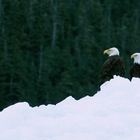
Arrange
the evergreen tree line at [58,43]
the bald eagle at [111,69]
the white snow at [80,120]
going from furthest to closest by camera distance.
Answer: the evergreen tree line at [58,43]
the bald eagle at [111,69]
the white snow at [80,120]

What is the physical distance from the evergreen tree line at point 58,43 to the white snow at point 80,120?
4406cm

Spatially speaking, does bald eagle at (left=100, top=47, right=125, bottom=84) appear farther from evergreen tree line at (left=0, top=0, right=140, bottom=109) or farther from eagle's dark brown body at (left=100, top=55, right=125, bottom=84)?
evergreen tree line at (left=0, top=0, right=140, bottom=109)

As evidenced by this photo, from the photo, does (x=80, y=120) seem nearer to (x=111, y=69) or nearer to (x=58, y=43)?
(x=111, y=69)

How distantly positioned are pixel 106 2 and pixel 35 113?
66318 mm

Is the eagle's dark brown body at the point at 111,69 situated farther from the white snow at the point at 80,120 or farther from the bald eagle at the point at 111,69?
the white snow at the point at 80,120

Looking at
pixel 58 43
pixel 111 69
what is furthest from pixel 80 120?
pixel 58 43

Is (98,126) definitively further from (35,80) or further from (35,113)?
(35,80)

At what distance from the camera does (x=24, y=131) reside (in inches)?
194

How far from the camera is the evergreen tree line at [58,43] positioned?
5472 cm

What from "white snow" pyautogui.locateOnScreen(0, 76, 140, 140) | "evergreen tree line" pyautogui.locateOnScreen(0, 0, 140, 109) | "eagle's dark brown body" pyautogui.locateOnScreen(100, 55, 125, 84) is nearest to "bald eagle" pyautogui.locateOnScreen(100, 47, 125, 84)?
"eagle's dark brown body" pyautogui.locateOnScreen(100, 55, 125, 84)

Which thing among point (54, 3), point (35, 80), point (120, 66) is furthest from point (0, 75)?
point (120, 66)

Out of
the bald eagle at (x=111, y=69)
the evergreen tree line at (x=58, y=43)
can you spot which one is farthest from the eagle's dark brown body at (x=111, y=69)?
the evergreen tree line at (x=58, y=43)

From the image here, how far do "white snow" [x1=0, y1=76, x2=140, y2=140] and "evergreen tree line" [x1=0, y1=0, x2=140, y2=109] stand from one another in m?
44.1

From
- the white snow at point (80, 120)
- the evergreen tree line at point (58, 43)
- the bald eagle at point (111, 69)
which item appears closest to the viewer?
the white snow at point (80, 120)
